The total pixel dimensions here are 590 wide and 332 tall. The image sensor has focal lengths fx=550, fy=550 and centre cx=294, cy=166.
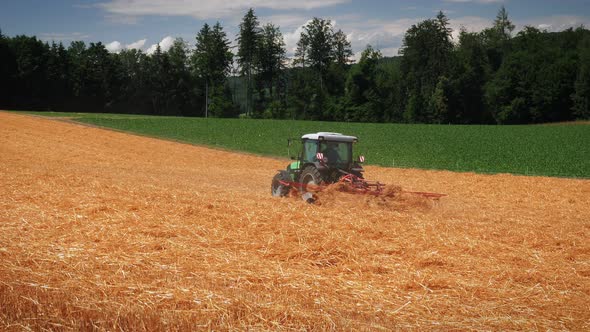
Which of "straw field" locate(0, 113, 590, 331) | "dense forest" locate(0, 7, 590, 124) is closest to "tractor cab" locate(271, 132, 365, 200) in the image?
"straw field" locate(0, 113, 590, 331)

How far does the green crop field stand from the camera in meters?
28.0

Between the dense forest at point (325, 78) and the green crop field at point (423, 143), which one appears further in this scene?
the dense forest at point (325, 78)

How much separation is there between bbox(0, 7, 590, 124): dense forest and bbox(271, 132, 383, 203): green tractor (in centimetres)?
6278

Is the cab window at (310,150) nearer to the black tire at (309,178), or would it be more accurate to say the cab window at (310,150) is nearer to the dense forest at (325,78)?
the black tire at (309,178)

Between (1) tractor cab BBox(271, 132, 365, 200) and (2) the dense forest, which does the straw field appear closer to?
(1) tractor cab BBox(271, 132, 365, 200)

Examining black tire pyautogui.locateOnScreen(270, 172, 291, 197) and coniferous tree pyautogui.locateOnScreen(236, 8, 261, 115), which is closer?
black tire pyautogui.locateOnScreen(270, 172, 291, 197)

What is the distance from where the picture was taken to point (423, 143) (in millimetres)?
38406

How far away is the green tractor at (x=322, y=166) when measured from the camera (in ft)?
46.2

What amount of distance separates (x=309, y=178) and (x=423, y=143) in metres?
25.4

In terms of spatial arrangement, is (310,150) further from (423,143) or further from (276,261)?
(423,143)

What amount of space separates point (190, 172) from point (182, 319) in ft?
62.5

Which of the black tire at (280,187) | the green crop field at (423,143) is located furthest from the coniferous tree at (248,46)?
the black tire at (280,187)

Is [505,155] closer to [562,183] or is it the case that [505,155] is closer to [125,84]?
[562,183]

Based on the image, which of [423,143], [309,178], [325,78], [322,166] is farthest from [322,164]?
[325,78]
